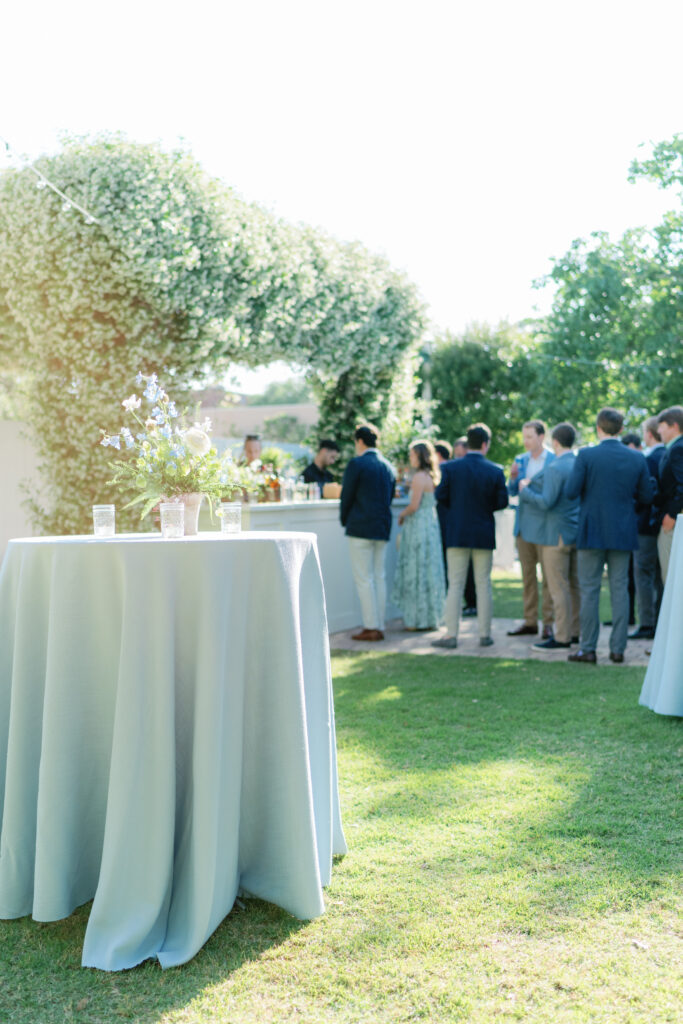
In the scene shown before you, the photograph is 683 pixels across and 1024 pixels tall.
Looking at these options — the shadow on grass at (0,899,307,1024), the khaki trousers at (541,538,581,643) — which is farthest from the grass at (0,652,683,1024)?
the khaki trousers at (541,538,581,643)

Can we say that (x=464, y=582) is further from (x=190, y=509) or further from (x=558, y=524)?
(x=190, y=509)

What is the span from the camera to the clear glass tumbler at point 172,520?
3271 millimetres

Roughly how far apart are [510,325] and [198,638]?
31004 millimetres

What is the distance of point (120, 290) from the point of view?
8336 millimetres

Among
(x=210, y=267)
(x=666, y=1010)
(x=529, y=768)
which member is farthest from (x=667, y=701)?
(x=210, y=267)

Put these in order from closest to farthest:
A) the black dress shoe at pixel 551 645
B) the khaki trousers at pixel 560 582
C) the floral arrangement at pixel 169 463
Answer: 1. the floral arrangement at pixel 169 463
2. the khaki trousers at pixel 560 582
3. the black dress shoe at pixel 551 645

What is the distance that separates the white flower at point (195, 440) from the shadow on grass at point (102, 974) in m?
1.69

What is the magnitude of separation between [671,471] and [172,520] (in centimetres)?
504

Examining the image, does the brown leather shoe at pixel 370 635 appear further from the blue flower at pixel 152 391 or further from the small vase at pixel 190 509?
the blue flower at pixel 152 391

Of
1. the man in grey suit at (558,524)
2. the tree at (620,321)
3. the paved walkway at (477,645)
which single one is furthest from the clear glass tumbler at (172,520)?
the tree at (620,321)

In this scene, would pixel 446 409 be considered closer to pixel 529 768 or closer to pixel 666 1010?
pixel 529 768

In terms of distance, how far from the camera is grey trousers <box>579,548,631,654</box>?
23.9ft

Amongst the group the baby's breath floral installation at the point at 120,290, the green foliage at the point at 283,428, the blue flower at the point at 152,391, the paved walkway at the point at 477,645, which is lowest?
the paved walkway at the point at 477,645

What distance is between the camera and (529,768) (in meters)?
4.73
